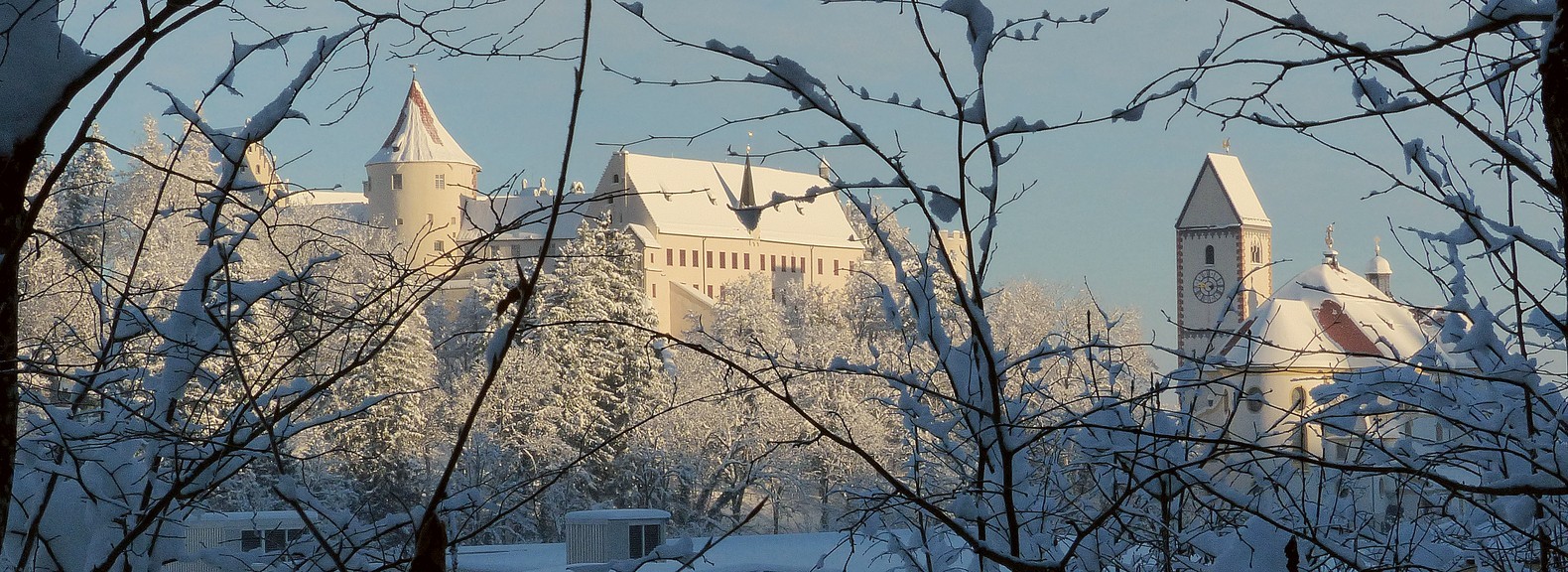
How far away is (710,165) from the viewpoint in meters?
76.9

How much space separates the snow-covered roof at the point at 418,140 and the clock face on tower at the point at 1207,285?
37.7m

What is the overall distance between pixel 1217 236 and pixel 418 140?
41746 mm

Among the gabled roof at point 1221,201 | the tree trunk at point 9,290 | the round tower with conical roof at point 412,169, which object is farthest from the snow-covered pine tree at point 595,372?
the round tower with conical roof at point 412,169

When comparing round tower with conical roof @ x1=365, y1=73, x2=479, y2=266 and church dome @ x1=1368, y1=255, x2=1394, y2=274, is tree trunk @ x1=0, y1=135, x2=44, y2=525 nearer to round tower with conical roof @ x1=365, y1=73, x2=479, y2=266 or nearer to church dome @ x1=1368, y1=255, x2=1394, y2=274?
church dome @ x1=1368, y1=255, x2=1394, y2=274

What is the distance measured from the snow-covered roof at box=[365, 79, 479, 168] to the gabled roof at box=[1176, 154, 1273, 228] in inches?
1465

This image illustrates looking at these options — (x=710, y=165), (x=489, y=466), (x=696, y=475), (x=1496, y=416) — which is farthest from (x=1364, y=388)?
(x=710, y=165)

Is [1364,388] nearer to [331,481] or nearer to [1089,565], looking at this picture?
[1089,565]

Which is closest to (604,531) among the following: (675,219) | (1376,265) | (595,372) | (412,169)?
(595,372)

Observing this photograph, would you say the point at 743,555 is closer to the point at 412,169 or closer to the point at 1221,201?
the point at 1221,201

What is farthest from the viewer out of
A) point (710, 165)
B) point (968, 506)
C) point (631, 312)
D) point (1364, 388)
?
point (710, 165)

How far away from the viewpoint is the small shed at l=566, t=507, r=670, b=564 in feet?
62.1

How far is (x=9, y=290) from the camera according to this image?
1993mm

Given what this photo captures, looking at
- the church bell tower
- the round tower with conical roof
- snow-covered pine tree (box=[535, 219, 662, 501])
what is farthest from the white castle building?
snow-covered pine tree (box=[535, 219, 662, 501])

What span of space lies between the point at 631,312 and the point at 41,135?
3376 centimetres
